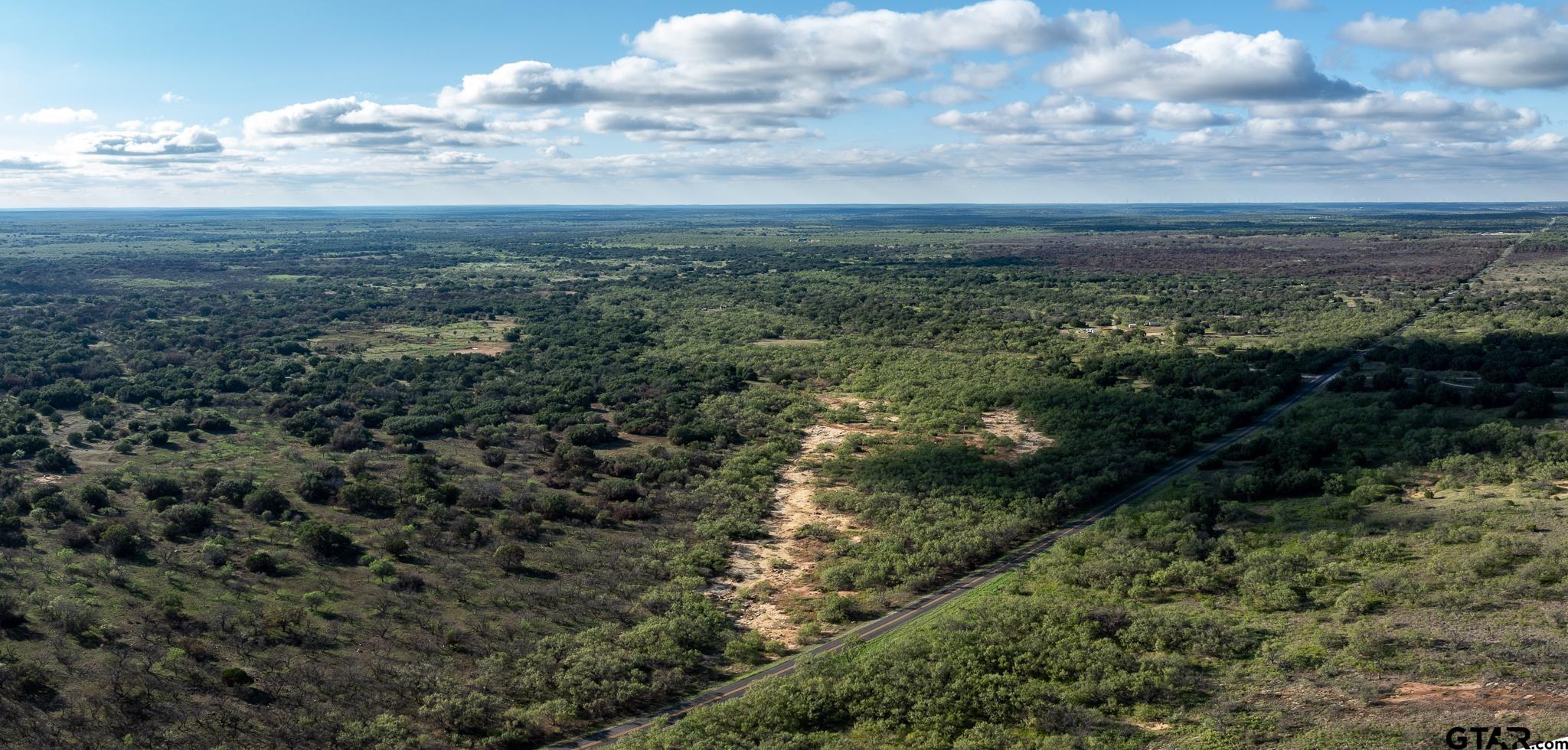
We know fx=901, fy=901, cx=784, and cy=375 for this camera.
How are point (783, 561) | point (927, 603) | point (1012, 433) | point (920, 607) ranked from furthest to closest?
1. point (1012, 433)
2. point (783, 561)
3. point (927, 603)
4. point (920, 607)

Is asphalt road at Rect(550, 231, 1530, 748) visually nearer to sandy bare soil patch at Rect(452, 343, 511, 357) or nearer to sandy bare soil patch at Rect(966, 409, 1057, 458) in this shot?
sandy bare soil patch at Rect(966, 409, 1057, 458)

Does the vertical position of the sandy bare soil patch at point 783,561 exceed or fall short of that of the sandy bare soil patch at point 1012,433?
it falls short

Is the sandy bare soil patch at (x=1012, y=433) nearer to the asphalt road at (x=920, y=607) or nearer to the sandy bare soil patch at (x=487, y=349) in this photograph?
the asphalt road at (x=920, y=607)

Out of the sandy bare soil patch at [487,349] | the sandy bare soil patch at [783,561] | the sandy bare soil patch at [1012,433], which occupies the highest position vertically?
the sandy bare soil patch at [487,349]

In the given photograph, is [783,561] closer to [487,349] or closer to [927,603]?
[927,603]

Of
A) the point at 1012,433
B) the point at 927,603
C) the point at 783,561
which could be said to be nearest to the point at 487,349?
the point at 1012,433

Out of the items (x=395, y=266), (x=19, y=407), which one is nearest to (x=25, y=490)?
(x=19, y=407)

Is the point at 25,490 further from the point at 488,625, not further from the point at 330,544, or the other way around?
the point at 488,625

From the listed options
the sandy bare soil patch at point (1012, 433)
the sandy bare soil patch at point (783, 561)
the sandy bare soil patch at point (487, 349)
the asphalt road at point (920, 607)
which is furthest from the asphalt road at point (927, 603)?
the sandy bare soil patch at point (487, 349)
